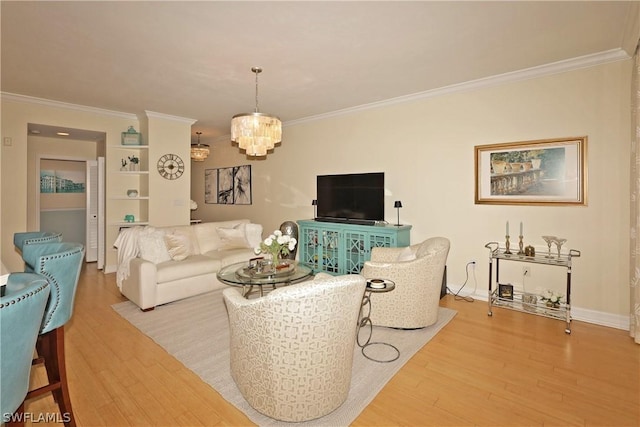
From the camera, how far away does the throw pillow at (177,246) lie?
4098 mm

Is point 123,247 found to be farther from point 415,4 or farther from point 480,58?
point 480,58

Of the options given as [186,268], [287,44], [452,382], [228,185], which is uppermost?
[287,44]

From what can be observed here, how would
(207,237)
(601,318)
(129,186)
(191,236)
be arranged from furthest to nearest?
(129,186)
(207,237)
(191,236)
(601,318)

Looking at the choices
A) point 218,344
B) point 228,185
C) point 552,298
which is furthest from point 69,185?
point 552,298

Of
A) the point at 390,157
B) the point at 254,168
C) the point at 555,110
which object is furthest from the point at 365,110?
the point at 254,168

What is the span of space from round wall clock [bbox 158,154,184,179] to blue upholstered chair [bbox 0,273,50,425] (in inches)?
192

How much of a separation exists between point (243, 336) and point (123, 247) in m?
2.92

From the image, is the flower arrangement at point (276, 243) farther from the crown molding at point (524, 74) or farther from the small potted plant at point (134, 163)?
the small potted plant at point (134, 163)

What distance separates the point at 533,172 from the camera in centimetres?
355

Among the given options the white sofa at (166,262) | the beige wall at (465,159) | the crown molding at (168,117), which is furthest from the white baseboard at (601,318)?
A: the crown molding at (168,117)

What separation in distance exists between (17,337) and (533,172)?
4.35 m

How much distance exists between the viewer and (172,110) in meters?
5.21

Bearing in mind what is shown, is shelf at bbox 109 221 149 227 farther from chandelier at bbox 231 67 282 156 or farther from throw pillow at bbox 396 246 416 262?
throw pillow at bbox 396 246 416 262

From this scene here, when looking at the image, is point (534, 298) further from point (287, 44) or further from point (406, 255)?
point (287, 44)
